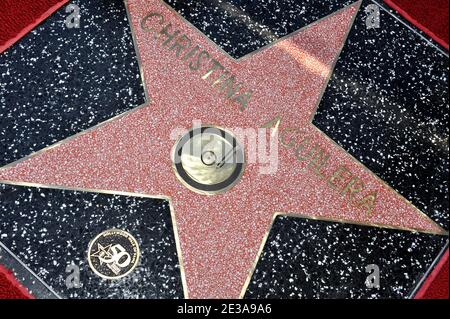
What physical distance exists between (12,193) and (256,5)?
0.71m

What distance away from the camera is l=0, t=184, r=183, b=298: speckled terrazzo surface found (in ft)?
3.47

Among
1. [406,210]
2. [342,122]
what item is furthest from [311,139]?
[406,210]

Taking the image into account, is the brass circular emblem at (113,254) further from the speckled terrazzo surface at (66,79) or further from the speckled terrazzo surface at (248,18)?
the speckled terrazzo surface at (248,18)

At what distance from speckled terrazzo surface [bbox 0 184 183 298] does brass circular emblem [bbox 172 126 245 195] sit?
0.09 meters

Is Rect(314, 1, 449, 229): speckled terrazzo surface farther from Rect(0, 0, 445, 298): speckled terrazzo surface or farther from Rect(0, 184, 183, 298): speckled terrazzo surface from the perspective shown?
Rect(0, 184, 183, 298): speckled terrazzo surface

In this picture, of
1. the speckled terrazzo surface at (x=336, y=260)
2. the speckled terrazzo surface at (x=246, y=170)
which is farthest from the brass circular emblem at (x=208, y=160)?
the speckled terrazzo surface at (x=336, y=260)

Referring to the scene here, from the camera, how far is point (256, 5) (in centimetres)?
129

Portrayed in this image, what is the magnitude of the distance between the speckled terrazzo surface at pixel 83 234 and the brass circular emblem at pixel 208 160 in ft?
0.28

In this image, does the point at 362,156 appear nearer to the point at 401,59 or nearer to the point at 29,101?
the point at 401,59

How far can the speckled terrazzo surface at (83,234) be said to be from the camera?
1057 mm

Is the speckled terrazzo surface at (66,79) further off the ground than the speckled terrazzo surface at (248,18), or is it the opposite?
the speckled terrazzo surface at (248,18)

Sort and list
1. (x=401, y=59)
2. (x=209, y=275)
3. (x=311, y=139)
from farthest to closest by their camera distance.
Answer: (x=401, y=59) → (x=311, y=139) → (x=209, y=275)

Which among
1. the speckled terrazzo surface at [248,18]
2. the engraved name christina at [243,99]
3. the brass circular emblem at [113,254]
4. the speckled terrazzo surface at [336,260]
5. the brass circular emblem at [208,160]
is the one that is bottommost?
the brass circular emblem at [113,254]

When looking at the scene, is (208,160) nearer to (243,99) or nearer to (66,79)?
(243,99)
